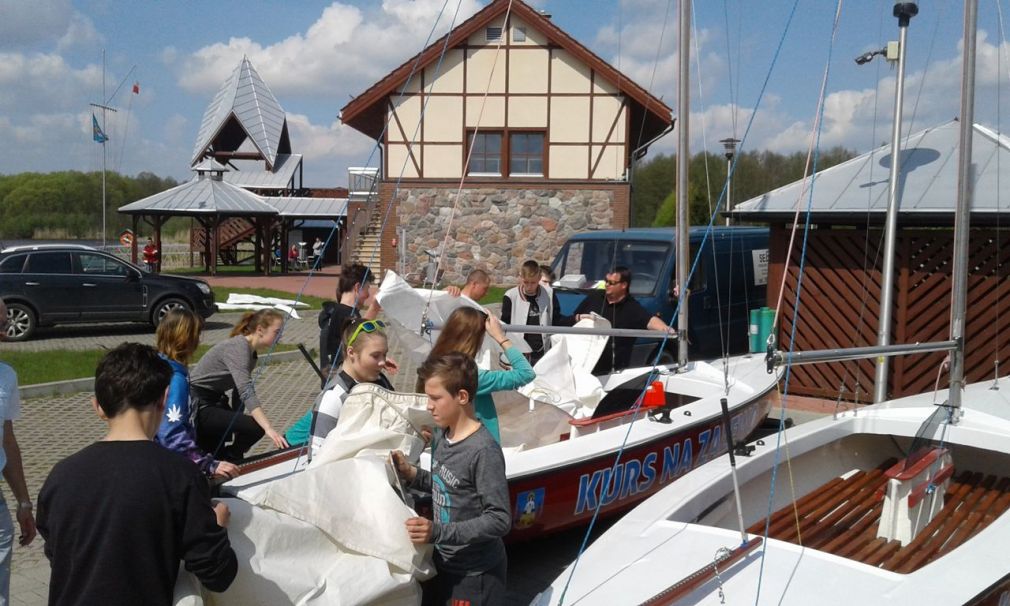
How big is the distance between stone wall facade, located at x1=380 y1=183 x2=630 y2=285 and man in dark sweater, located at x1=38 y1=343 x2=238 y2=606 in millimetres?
22290

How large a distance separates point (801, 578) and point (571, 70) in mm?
23031

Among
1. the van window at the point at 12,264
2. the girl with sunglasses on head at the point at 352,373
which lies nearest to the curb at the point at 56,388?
the van window at the point at 12,264

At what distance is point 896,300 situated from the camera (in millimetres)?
9875

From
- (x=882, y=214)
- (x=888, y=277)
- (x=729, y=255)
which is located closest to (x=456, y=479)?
(x=888, y=277)

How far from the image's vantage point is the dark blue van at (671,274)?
10383mm

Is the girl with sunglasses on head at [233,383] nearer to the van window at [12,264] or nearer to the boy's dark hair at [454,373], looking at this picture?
the boy's dark hair at [454,373]

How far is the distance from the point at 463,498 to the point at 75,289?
577 inches

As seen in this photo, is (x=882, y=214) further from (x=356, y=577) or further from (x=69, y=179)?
(x=69, y=179)

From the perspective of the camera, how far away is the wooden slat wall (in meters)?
9.33

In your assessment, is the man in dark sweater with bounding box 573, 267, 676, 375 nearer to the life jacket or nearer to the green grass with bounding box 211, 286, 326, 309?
the life jacket

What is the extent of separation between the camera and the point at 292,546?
2.96 m

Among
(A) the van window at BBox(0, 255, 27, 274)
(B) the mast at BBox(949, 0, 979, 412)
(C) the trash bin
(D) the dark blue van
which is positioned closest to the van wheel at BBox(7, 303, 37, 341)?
(A) the van window at BBox(0, 255, 27, 274)

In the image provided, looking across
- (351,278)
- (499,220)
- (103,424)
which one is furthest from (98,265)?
(499,220)

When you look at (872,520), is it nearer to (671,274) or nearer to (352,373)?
(352,373)
